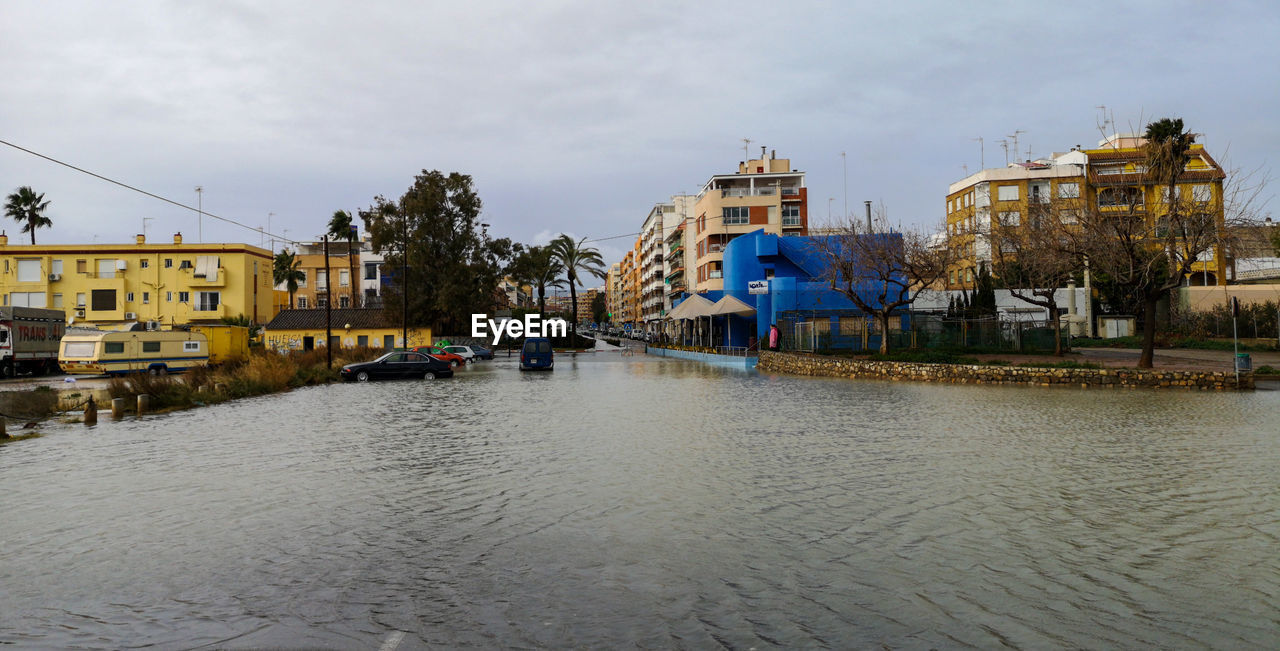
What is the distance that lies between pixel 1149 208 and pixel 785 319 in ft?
62.4

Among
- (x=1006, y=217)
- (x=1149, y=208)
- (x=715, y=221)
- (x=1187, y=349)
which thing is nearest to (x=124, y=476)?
(x=1149, y=208)

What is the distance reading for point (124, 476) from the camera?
11.6 m

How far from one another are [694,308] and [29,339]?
38.0 meters

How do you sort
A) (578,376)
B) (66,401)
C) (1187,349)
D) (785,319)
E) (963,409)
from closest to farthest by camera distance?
(963,409) → (66,401) → (578,376) → (1187,349) → (785,319)

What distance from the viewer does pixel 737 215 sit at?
8644 centimetres

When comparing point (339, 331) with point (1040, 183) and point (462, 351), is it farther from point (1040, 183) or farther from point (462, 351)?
point (1040, 183)

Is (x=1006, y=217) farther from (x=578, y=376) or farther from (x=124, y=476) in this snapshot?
(x=124, y=476)

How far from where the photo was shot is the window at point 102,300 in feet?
230

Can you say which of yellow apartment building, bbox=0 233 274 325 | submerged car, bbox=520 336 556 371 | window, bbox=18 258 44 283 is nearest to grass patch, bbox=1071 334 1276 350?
submerged car, bbox=520 336 556 371

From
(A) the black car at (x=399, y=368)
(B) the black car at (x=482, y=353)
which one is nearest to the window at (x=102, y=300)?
(B) the black car at (x=482, y=353)

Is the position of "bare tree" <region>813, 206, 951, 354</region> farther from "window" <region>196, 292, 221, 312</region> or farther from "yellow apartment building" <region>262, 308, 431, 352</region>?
"window" <region>196, 292, 221, 312</region>

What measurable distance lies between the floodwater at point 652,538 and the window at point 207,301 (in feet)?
205

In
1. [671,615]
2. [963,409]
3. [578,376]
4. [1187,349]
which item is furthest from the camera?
[1187,349]

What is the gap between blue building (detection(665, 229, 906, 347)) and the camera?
49.9 m
